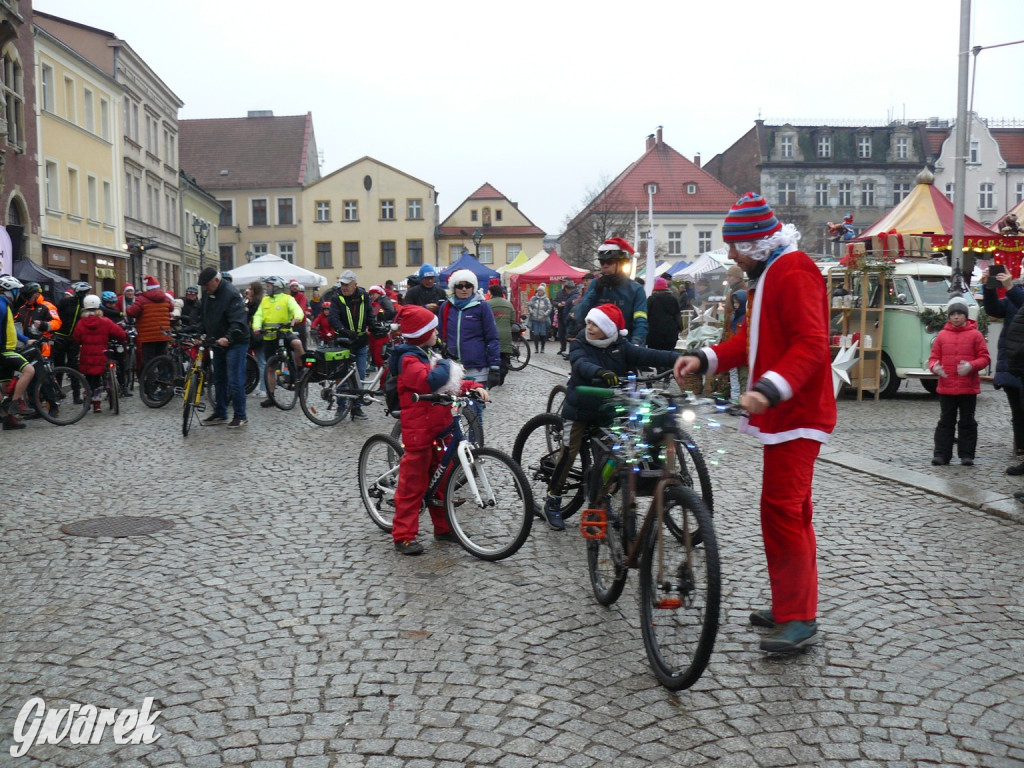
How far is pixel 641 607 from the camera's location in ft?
14.9

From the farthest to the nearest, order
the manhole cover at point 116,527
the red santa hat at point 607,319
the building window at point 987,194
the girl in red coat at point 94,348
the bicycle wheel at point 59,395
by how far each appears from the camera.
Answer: the building window at point 987,194
the girl in red coat at point 94,348
the bicycle wheel at point 59,395
the manhole cover at point 116,527
the red santa hat at point 607,319

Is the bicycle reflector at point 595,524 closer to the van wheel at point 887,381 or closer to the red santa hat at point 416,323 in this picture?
the red santa hat at point 416,323

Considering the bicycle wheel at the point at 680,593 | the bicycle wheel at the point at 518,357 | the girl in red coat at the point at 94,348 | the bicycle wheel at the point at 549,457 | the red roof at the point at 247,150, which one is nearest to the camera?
the bicycle wheel at the point at 680,593

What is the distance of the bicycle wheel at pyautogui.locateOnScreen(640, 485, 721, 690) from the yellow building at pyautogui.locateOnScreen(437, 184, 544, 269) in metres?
77.4

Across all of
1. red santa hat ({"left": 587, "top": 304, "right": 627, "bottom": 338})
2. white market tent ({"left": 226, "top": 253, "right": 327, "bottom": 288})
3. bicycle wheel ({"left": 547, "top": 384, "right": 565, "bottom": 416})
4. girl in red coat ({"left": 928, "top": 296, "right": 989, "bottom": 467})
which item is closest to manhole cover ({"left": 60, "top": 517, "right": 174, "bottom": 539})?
bicycle wheel ({"left": 547, "top": 384, "right": 565, "bottom": 416})

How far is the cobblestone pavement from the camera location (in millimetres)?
3738

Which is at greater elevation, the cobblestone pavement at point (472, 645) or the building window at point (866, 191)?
the building window at point (866, 191)

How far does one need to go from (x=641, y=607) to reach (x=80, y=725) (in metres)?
2.22

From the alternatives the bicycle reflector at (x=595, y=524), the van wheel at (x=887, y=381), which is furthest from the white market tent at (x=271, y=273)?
the bicycle reflector at (x=595, y=524)

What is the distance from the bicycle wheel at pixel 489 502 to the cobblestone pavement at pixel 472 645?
0.13 metres

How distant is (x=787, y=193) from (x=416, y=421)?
71823 millimetres

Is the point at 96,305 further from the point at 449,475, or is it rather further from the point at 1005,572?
the point at 1005,572

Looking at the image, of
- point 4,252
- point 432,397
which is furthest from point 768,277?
point 4,252

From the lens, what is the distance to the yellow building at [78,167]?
3438cm
